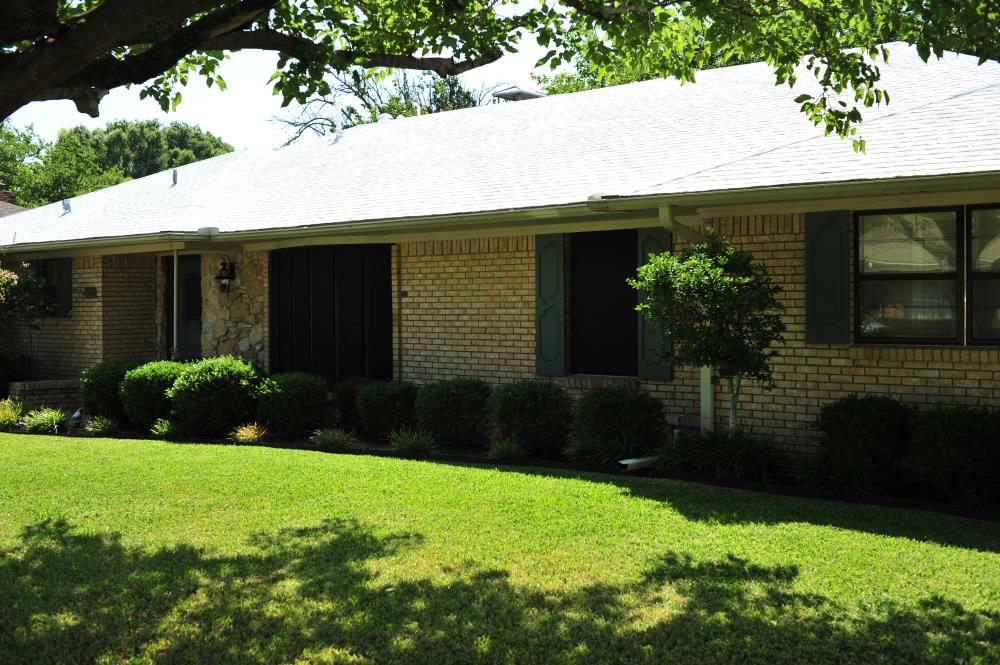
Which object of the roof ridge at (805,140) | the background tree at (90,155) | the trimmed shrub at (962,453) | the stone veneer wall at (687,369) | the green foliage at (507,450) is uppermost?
the background tree at (90,155)

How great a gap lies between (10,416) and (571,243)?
328 inches

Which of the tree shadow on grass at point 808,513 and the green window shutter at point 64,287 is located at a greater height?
the green window shutter at point 64,287

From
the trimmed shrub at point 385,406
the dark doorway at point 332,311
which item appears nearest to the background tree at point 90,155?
the dark doorway at point 332,311

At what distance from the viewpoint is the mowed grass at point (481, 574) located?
4.69 metres

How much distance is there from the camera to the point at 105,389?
43.6ft

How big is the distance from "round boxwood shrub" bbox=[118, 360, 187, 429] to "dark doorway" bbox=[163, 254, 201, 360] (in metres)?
2.75

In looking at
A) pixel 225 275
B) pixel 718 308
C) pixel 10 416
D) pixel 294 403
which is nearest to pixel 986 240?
pixel 718 308

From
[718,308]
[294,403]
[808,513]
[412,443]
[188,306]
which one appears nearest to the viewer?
[808,513]

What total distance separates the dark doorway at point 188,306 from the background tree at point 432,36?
729 centimetres

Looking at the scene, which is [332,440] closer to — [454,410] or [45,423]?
[454,410]

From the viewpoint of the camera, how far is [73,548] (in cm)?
657

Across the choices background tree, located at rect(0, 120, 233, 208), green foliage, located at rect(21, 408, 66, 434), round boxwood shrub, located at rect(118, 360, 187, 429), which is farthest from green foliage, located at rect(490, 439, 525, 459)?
background tree, located at rect(0, 120, 233, 208)

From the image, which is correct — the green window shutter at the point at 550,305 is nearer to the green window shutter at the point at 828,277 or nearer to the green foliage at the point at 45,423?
the green window shutter at the point at 828,277

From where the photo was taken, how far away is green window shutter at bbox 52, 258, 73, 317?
15.9 metres
